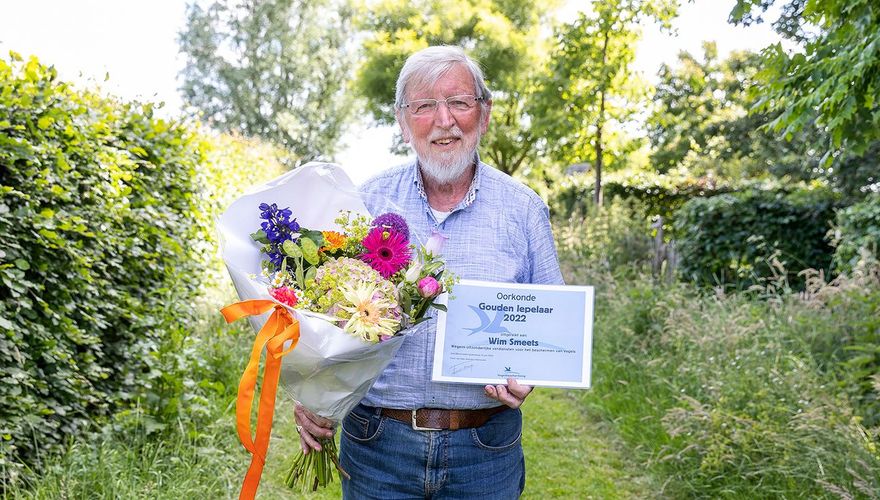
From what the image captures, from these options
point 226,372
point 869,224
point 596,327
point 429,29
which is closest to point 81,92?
point 226,372

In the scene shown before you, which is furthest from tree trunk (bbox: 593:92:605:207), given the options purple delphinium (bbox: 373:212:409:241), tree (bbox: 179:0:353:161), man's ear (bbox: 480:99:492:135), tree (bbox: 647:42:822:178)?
tree (bbox: 179:0:353:161)

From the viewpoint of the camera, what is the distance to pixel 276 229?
6.66ft

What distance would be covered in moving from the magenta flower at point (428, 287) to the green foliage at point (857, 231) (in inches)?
238

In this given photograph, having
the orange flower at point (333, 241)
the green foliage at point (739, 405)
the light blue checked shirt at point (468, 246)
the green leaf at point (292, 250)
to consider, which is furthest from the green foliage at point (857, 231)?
the green leaf at point (292, 250)

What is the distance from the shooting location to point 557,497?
4723 mm

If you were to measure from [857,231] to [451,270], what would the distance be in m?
6.31

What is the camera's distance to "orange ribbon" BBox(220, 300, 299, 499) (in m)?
1.80

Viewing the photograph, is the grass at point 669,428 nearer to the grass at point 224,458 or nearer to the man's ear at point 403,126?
the grass at point 224,458

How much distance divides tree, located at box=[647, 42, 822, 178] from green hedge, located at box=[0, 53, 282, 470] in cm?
888

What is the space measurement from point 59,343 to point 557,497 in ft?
9.85

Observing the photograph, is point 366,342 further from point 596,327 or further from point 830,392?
point 596,327

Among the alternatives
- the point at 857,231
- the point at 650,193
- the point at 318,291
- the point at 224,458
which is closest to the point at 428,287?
the point at 318,291

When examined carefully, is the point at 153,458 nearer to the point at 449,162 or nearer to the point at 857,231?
the point at 449,162

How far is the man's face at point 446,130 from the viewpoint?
2.30 m
